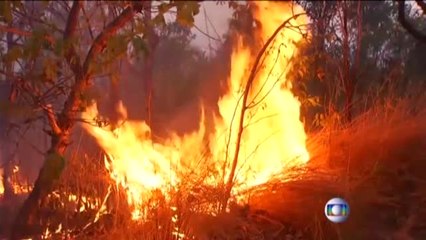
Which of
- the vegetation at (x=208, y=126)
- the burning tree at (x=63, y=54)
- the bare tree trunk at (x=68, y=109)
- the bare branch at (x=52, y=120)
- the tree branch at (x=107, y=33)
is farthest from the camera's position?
the bare branch at (x=52, y=120)

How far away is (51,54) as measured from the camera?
4914 mm

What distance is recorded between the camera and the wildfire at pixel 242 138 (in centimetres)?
729

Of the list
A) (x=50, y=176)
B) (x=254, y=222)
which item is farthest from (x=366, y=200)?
(x=50, y=176)

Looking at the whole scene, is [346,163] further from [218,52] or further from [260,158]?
[218,52]

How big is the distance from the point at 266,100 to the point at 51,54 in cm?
361

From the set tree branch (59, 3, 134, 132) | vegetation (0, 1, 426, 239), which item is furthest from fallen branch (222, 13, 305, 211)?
tree branch (59, 3, 134, 132)
